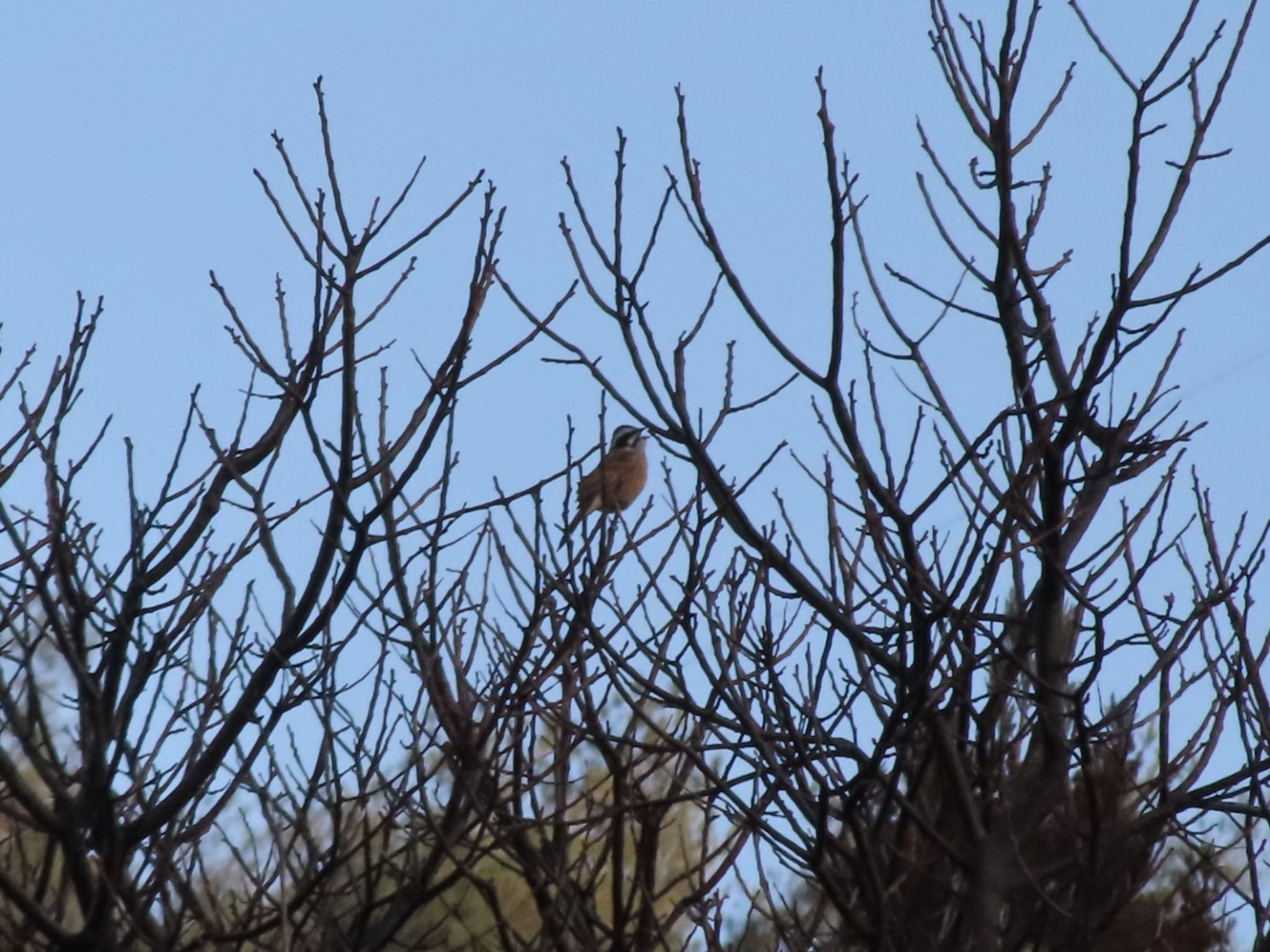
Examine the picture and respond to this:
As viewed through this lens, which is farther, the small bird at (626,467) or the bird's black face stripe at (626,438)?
the bird's black face stripe at (626,438)

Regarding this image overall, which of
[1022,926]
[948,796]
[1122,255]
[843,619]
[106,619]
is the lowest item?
[1022,926]

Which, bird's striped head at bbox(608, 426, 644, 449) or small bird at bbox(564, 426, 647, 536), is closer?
small bird at bbox(564, 426, 647, 536)

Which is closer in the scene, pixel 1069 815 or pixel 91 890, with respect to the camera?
pixel 91 890

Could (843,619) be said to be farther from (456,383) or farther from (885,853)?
(456,383)

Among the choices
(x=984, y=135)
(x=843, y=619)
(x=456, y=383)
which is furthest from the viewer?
(x=984, y=135)

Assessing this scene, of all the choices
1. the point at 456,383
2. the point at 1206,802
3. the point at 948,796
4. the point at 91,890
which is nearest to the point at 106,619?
the point at 91,890

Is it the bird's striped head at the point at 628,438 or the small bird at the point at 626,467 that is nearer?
the small bird at the point at 626,467

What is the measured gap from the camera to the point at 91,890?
10.9 feet

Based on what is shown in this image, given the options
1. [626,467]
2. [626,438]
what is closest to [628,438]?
[626,438]

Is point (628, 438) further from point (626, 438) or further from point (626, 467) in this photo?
point (626, 467)

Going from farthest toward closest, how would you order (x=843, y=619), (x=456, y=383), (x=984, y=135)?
(x=984, y=135) < (x=843, y=619) < (x=456, y=383)

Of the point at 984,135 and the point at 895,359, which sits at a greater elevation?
the point at 984,135

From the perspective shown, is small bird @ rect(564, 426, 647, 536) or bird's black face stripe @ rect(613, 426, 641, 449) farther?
bird's black face stripe @ rect(613, 426, 641, 449)

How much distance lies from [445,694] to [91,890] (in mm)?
1222
